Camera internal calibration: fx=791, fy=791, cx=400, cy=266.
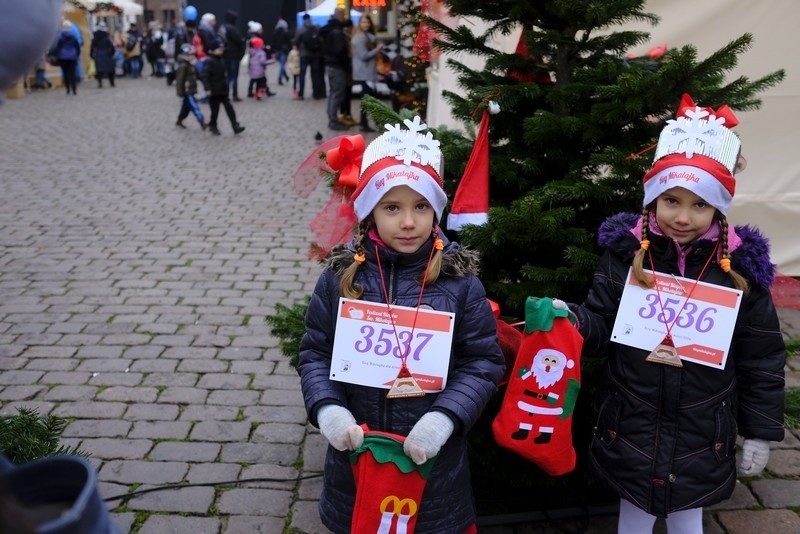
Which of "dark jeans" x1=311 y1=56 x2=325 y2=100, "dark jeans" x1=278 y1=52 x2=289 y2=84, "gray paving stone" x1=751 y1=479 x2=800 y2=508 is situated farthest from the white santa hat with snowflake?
"dark jeans" x1=278 y1=52 x2=289 y2=84

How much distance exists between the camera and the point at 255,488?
12.1 feet

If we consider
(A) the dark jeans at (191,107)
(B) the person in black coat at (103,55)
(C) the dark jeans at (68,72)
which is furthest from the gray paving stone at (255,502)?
(B) the person in black coat at (103,55)

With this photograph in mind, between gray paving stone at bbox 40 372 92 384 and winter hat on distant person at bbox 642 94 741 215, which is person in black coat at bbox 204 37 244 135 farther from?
winter hat on distant person at bbox 642 94 741 215

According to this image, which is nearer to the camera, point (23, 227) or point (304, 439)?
point (304, 439)

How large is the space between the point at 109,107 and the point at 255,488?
57.2ft

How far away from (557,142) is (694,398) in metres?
1.14

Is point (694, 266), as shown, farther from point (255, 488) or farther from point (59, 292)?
point (59, 292)

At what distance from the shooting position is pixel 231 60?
1930cm

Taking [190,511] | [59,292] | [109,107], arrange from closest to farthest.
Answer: [190,511]
[59,292]
[109,107]

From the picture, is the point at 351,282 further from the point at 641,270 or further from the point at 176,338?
the point at 176,338

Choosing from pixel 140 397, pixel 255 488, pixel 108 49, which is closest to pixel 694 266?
pixel 255 488

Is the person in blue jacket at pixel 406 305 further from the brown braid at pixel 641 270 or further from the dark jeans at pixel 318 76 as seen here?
the dark jeans at pixel 318 76

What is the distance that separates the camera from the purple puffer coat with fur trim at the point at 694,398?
8.75 ft

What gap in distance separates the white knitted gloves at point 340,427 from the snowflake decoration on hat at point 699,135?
1401 mm
